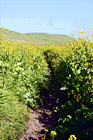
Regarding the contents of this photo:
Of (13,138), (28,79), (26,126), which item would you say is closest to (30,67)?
(28,79)

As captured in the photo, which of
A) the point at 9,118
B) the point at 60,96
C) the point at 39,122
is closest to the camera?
the point at 9,118

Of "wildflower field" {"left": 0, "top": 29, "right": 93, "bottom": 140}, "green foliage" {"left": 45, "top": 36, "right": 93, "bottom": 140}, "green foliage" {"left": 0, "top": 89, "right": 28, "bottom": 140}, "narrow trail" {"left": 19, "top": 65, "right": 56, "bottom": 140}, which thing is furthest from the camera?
"narrow trail" {"left": 19, "top": 65, "right": 56, "bottom": 140}

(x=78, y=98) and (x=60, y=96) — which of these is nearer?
(x=78, y=98)

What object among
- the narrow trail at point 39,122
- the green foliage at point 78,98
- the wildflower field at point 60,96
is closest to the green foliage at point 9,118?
the wildflower field at point 60,96

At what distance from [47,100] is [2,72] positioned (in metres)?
2.96

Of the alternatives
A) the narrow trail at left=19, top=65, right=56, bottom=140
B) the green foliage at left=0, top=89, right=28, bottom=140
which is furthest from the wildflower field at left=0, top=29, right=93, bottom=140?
the narrow trail at left=19, top=65, right=56, bottom=140

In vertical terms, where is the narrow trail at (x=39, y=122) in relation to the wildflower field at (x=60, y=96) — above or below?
below

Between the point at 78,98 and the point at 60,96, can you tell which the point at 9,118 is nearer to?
the point at 78,98

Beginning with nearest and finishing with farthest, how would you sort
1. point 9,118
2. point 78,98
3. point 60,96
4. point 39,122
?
point 9,118 < point 78,98 < point 39,122 < point 60,96

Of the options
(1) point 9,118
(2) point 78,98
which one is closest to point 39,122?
(2) point 78,98

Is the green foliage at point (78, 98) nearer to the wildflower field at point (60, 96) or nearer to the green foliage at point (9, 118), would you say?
the wildflower field at point (60, 96)

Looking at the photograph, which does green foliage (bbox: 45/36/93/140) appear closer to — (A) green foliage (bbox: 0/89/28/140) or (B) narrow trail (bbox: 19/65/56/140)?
(B) narrow trail (bbox: 19/65/56/140)

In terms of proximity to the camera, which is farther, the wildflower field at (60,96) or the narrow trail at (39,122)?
the narrow trail at (39,122)

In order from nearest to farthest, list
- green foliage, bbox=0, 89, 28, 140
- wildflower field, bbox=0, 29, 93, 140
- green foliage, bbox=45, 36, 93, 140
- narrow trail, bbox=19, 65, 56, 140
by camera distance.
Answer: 1. green foliage, bbox=0, 89, 28, 140
2. wildflower field, bbox=0, 29, 93, 140
3. green foliage, bbox=45, 36, 93, 140
4. narrow trail, bbox=19, 65, 56, 140
